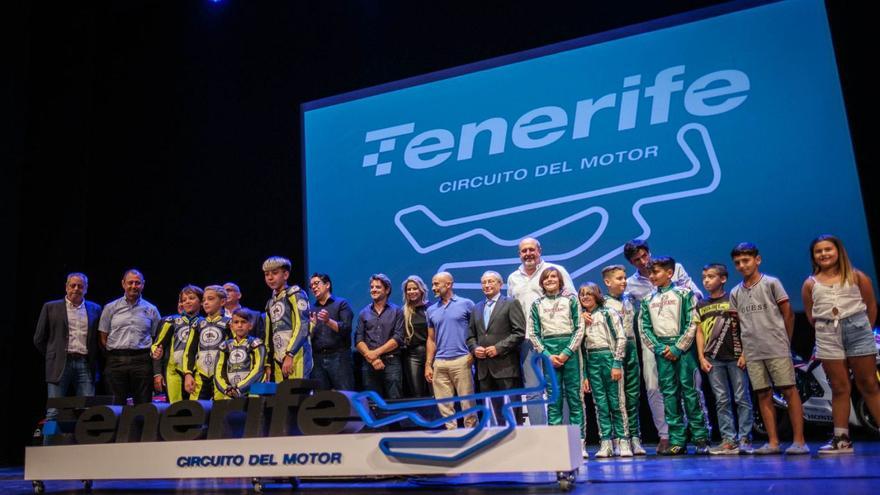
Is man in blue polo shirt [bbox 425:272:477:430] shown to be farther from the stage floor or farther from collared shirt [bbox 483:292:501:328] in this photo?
the stage floor

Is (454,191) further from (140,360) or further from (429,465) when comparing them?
(429,465)

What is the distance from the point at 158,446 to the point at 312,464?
0.86 m

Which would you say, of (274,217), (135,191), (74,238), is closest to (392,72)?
(274,217)

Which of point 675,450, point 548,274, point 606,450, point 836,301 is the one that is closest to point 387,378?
point 548,274

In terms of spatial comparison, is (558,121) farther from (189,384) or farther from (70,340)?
(70,340)

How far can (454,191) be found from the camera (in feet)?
21.5

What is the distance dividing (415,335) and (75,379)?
2949mm

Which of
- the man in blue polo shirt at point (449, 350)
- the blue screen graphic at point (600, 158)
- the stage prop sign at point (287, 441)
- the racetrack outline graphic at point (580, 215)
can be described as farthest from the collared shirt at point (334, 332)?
the stage prop sign at point (287, 441)

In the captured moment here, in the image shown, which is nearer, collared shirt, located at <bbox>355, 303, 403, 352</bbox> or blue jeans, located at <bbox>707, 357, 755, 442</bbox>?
blue jeans, located at <bbox>707, 357, 755, 442</bbox>

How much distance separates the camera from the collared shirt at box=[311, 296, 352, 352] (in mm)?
5617

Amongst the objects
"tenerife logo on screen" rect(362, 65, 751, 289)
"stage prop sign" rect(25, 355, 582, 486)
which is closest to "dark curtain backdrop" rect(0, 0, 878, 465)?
"tenerife logo on screen" rect(362, 65, 751, 289)

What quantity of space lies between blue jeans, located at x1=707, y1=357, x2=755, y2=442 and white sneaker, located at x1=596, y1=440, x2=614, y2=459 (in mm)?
686

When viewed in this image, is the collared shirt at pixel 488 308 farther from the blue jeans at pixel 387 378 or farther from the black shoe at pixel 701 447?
the black shoe at pixel 701 447

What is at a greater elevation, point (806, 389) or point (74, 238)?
point (74, 238)
